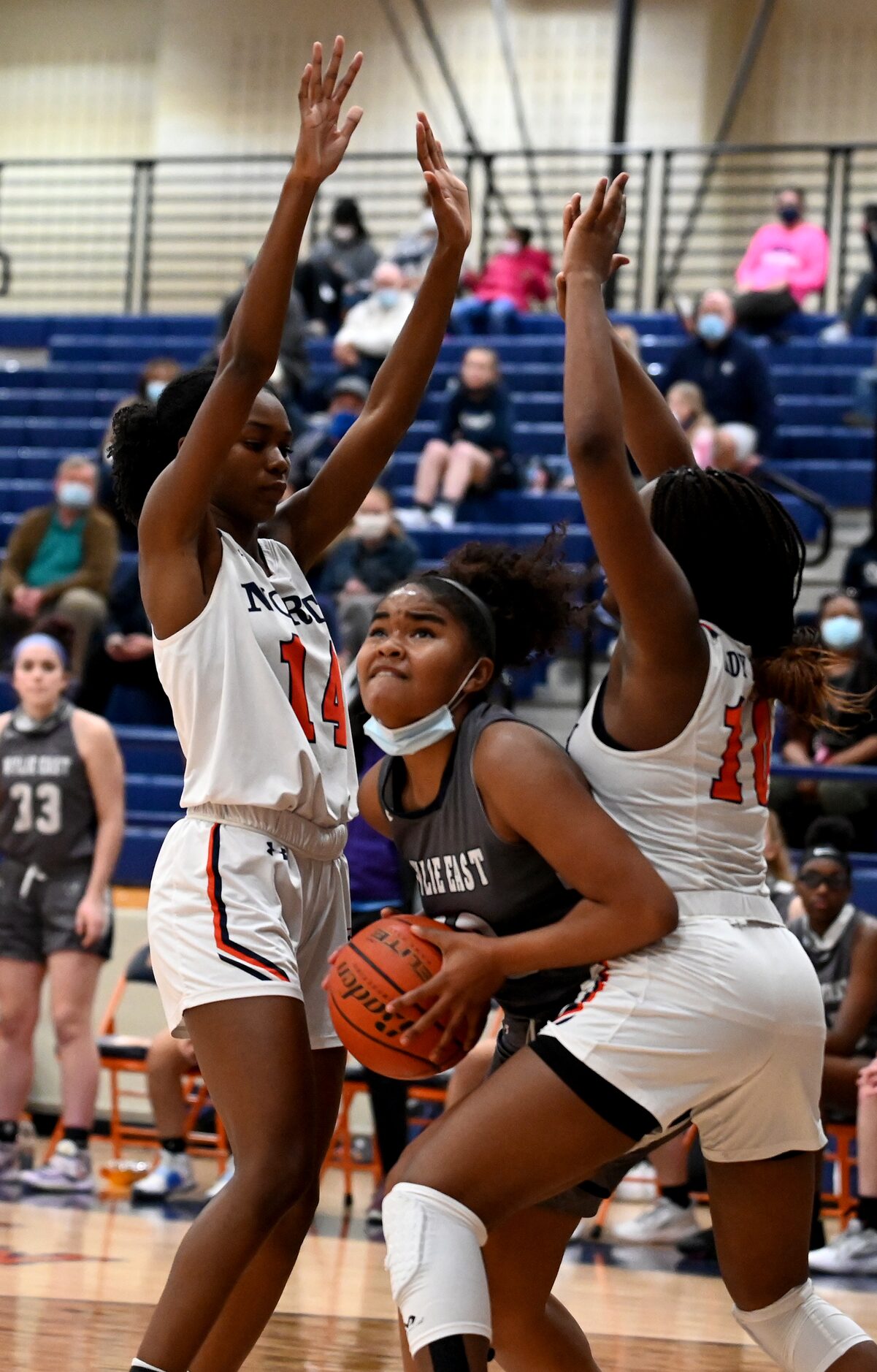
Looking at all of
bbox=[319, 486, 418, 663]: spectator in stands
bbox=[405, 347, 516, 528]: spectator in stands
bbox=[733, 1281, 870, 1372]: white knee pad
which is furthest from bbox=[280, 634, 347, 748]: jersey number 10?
bbox=[405, 347, 516, 528]: spectator in stands

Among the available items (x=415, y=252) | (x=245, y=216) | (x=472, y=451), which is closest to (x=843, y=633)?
(x=472, y=451)

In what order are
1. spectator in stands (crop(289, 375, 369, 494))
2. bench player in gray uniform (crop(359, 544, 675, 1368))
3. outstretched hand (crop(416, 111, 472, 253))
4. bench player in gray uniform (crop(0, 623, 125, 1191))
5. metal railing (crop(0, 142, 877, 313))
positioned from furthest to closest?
metal railing (crop(0, 142, 877, 313)) < spectator in stands (crop(289, 375, 369, 494)) < bench player in gray uniform (crop(0, 623, 125, 1191)) < outstretched hand (crop(416, 111, 472, 253)) < bench player in gray uniform (crop(359, 544, 675, 1368))

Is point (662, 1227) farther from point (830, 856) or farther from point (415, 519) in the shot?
point (415, 519)

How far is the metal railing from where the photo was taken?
1673 centimetres

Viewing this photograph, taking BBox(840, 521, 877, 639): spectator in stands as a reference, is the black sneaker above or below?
below

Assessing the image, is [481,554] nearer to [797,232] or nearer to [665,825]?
[665,825]

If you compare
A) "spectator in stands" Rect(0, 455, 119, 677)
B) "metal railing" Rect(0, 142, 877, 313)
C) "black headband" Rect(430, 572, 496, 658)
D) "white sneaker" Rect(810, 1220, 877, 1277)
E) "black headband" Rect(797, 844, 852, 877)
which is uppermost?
"metal railing" Rect(0, 142, 877, 313)

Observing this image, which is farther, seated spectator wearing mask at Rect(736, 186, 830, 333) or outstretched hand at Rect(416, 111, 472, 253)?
seated spectator wearing mask at Rect(736, 186, 830, 333)

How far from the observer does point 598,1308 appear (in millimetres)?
4793

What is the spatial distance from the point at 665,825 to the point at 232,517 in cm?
103

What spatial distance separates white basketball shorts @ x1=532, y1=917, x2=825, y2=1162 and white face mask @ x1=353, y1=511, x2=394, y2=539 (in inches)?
260

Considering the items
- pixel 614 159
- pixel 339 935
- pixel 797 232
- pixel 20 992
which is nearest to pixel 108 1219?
pixel 20 992

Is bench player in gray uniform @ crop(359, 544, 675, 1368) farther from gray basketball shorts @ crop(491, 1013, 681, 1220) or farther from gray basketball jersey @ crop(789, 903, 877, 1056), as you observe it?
gray basketball jersey @ crop(789, 903, 877, 1056)

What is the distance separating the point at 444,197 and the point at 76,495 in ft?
23.0
